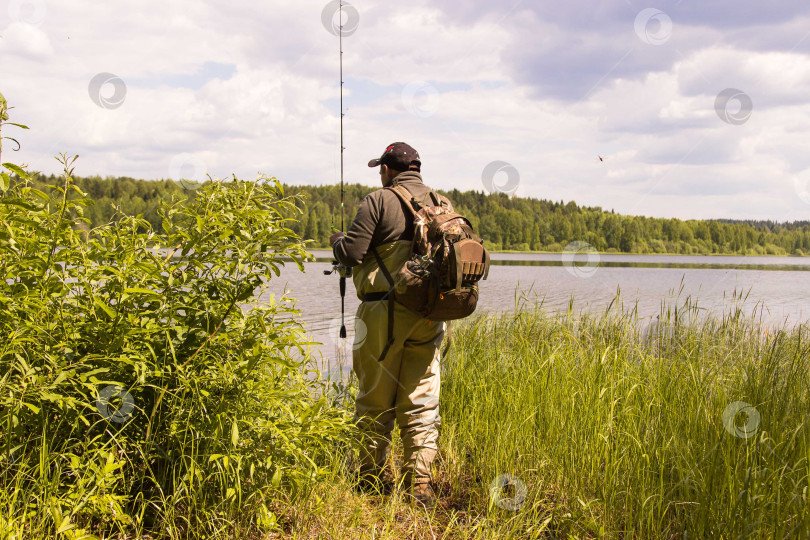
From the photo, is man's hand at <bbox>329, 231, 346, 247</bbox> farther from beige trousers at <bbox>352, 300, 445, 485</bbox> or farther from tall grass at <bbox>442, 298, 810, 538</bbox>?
tall grass at <bbox>442, 298, 810, 538</bbox>

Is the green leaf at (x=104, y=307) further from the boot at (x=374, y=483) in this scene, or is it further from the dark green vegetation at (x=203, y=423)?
the boot at (x=374, y=483)

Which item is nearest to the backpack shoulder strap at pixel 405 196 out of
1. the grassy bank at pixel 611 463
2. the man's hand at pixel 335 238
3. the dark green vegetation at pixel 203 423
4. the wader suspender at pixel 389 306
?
the wader suspender at pixel 389 306

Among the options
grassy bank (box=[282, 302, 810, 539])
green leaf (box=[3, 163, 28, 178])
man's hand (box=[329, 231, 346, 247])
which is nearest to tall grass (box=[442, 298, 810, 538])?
grassy bank (box=[282, 302, 810, 539])

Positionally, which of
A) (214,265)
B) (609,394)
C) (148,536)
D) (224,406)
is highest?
(214,265)

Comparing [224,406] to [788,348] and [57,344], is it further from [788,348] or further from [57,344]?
[788,348]

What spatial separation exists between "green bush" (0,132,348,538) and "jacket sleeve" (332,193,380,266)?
0.92 meters

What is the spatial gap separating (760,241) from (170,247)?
103m

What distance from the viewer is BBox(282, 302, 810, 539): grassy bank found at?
2.92 metres

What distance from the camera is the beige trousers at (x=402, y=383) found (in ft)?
12.6

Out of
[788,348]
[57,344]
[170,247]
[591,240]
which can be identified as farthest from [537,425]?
[591,240]

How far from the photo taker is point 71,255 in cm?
255

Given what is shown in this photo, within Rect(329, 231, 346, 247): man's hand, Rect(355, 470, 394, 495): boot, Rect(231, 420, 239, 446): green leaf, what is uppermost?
Rect(329, 231, 346, 247): man's hand

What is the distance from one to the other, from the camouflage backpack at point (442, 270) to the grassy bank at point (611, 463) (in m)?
1.01

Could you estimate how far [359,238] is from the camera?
3775 mm
